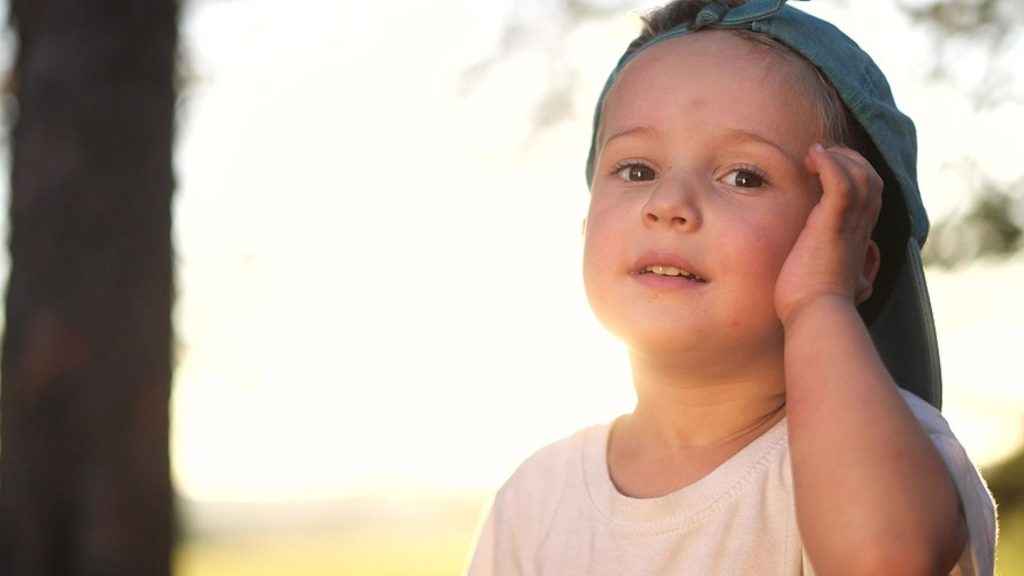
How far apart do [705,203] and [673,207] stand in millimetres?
53

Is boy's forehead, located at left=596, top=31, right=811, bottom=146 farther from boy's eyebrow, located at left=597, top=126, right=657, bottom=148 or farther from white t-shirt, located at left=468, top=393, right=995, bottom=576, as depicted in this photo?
white t-shirt, located at left=468, top=393, right=995, bottom=576

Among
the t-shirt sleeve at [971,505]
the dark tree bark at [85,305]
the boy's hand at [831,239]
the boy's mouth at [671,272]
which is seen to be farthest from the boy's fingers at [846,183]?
the dark tree bark at [85,305]

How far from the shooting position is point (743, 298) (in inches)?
78.2

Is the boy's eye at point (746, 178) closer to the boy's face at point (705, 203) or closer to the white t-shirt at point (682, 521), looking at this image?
the boy's face at point (705, 203)

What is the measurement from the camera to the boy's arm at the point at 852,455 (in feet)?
5.35

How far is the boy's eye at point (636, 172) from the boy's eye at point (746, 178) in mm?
145

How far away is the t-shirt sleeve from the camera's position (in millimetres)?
1771

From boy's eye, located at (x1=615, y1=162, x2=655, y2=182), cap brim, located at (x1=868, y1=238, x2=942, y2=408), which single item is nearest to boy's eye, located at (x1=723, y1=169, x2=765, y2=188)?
boy's eye, located at (x1=615, y1=162, x2=655, y2=182)

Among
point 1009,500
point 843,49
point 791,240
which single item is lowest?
point 1009,500

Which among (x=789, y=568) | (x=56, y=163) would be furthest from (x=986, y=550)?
(x=56, y=163)

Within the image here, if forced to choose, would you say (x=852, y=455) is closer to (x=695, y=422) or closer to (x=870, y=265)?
(x=695, y=422)

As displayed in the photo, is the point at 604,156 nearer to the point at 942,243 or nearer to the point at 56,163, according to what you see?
the point at 56,163

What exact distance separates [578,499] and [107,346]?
2.26 m

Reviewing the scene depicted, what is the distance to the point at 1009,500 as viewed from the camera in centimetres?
698
